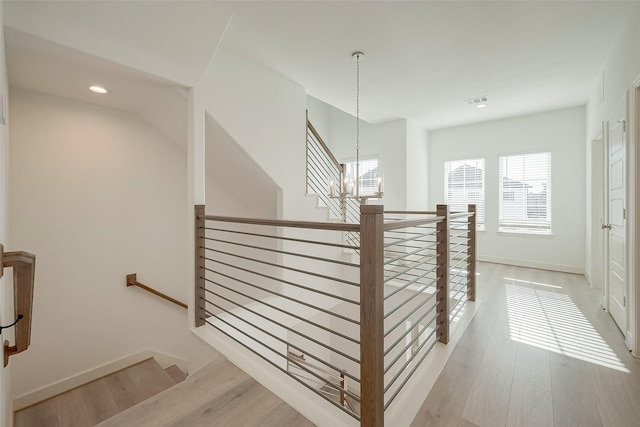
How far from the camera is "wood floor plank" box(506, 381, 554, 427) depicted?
1.44 meters

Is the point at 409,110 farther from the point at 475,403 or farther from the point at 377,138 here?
the point at 475,403

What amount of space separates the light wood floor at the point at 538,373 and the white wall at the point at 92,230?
316 cm

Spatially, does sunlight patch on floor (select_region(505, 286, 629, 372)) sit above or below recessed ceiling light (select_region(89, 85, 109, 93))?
below

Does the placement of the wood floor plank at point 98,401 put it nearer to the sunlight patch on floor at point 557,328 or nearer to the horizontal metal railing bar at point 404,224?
the horizontal metal railing bar at point 404,224

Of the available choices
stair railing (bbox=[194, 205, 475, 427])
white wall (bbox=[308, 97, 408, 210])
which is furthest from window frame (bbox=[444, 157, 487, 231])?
stair railing (bbox=[194, 205, 475, 427])

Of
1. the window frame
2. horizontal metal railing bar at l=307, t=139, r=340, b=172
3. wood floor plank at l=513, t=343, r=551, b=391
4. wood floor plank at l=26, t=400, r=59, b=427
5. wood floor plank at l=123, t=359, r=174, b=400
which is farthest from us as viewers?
the window frame

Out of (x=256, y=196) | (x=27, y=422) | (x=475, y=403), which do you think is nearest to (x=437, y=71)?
(x=256, y=196)

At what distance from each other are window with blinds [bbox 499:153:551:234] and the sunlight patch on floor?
6.66ft

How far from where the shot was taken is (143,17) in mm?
1969

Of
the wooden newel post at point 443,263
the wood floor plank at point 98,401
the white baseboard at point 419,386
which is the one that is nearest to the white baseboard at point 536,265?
the white baseboard at point 419,386

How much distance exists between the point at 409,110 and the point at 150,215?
4201 mm

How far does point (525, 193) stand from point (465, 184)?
1.02 metres

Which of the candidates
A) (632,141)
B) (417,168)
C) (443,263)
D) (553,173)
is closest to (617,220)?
(632,141)

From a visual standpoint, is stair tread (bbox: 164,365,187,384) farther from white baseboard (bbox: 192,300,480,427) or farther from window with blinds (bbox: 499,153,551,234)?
window with blinds (bbox: 499,153,551,234)
